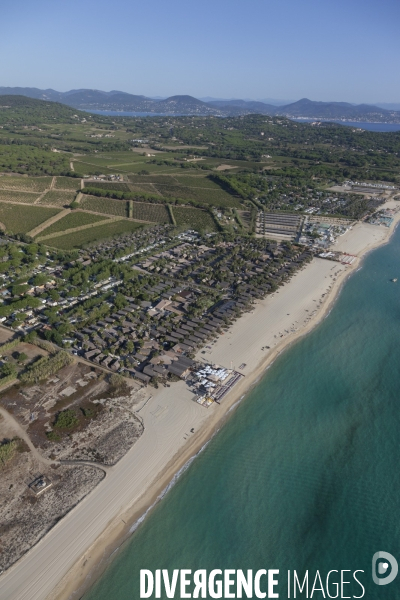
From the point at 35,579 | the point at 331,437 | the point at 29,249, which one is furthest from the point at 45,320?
the point at 331,437

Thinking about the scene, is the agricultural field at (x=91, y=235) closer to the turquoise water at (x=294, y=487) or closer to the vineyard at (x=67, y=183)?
the vineyard at (x=67, y=183)

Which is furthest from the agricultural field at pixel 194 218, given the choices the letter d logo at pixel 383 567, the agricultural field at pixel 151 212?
the letter d logo at pixel 383 567

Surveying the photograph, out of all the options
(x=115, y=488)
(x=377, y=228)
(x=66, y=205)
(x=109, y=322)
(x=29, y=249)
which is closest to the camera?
(x=115, y=488)

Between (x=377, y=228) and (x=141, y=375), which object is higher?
(x=377, y=228)

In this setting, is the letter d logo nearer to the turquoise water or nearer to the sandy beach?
the turquoise water

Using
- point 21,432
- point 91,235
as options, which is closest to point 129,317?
point 21,432

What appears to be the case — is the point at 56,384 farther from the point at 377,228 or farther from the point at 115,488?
the point at 377,228
